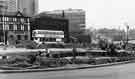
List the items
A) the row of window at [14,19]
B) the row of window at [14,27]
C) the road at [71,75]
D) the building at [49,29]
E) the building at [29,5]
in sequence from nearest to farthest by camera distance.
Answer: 1. the road at [71,75]
2. the row of window at [14,27]
3. the row of window at [14,19]
4. the building at [49,29]
5. the building at [29,5]

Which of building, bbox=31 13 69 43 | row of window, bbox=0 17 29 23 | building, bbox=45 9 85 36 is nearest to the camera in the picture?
row of window, bbox=0 17 29 23

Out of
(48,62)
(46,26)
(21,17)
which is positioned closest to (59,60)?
(48,62)

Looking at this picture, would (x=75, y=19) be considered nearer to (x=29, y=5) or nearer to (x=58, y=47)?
(x=29, y=5)

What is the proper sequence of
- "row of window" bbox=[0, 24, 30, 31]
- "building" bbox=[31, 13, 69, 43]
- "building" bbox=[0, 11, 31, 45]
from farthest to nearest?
"building" bbox=[31, 13, 69, 43]
"building" bbox=[0, 11, 31, 45]
"row of window" bbox=[0, 24, 30, 31]

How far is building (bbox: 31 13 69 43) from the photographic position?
89250 mm

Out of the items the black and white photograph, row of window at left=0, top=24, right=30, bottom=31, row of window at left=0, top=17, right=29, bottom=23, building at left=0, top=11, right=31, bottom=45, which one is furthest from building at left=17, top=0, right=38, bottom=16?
row of window at left=0, top=24, right=30, bottom=31

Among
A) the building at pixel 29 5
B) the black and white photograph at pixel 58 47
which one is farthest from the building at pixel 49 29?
the building at pixel 29 5

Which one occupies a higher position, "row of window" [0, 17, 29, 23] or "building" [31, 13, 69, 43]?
"row of window" [0, 17, 29, 23]

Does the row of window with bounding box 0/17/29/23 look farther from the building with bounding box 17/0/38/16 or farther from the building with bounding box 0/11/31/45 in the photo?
the building with bounding box 17/0/38/16

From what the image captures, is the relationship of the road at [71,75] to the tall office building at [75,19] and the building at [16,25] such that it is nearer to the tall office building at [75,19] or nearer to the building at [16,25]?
the building at [16,25]

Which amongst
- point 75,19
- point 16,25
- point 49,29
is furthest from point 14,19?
point 75,19

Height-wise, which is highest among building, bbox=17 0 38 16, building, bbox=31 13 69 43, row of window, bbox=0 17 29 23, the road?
building, bbox=17 0 38 16

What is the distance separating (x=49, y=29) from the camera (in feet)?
327

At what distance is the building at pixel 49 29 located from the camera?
89.2m
